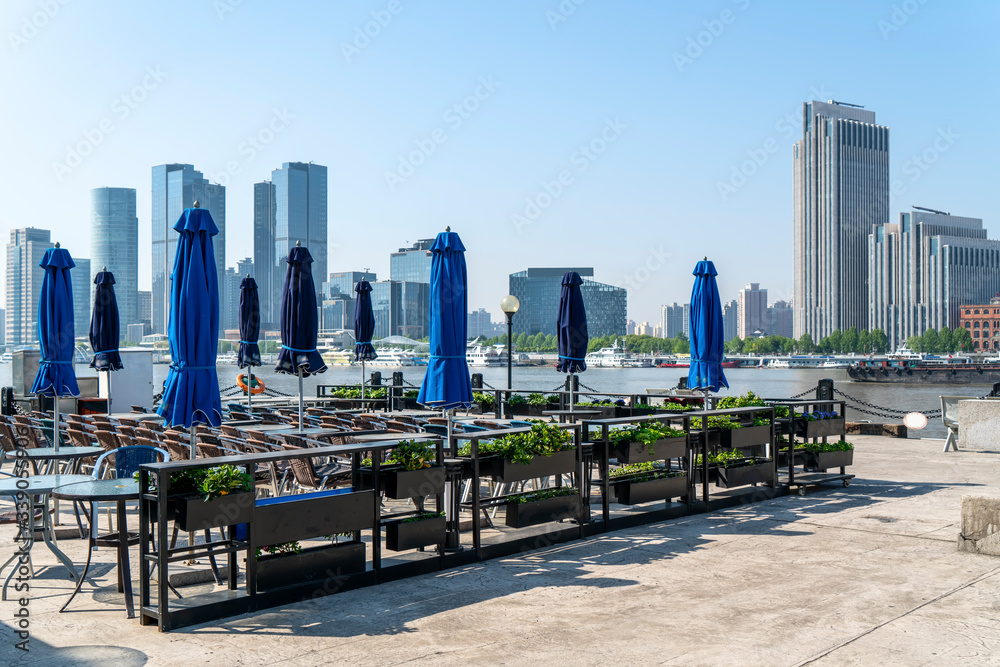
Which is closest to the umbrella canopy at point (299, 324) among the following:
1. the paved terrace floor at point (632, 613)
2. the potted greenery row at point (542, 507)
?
the paved terrace floor at point (632, 613)

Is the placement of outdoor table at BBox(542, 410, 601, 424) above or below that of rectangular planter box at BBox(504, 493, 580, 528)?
above

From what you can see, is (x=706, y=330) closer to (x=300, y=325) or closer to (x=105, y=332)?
(x=300, y=325)

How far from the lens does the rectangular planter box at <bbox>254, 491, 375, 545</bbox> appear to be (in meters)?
5.73

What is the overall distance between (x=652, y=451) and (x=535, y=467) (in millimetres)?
1718

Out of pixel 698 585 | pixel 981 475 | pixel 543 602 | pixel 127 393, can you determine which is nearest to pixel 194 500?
pixel 543 602

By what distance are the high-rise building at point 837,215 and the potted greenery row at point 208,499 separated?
192139mm

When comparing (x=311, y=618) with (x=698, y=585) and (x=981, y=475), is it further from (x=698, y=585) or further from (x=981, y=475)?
(x=981, y=475)

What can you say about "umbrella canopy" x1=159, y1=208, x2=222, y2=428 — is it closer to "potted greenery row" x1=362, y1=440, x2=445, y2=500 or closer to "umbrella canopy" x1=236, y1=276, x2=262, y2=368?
"potted greenery row" x1=362, y1=440, x2=445, y2=500

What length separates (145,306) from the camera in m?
181

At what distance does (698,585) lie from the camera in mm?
6348

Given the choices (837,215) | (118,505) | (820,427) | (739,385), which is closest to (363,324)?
(820,427)

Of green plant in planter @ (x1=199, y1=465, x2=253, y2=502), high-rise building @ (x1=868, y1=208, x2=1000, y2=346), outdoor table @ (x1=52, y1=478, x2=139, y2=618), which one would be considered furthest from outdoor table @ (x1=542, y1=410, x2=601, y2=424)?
high-rise building @ (x1=868, y1=208, x2=1000, y2=346)

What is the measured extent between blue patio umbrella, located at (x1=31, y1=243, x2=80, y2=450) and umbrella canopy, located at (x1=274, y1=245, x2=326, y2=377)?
2484 millimetres

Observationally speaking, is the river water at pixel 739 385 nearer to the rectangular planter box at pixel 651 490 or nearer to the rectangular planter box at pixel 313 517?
the rectangular planter box at pixel 651 490
